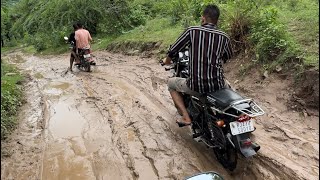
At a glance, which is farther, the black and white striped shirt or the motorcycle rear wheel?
the black and white striped shirt

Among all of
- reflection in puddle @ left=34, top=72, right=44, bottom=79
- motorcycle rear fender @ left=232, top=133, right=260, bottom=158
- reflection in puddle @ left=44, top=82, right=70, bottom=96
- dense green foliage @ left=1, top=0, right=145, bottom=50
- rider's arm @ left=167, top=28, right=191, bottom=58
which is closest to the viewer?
motorcycle rear fender @ left=232, top=133, right=260, bottom=158

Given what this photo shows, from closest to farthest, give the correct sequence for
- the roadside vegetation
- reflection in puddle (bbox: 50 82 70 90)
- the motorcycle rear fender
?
the motorcycle rear fender → the roadside vegetation → reflection in puddle (bbox: 50 82 70 90)

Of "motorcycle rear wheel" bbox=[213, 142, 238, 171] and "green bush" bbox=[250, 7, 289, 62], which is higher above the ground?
"green bush" bbox=[250, 7, 289, 62]

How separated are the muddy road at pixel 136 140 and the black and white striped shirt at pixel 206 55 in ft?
3.57

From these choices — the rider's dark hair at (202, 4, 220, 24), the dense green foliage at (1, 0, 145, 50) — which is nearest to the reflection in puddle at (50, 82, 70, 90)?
the rider's dark hair at (202, 4, 220, 24)

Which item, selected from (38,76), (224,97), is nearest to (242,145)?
(224,97)

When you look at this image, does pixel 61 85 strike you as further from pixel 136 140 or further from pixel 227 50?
pixel 227 50

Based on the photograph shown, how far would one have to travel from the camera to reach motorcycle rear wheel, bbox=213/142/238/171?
470 centimetres

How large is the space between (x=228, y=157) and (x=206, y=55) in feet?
4.56

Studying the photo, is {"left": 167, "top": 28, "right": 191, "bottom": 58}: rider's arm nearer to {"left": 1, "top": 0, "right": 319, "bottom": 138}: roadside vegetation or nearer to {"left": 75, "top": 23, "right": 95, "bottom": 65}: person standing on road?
{"left": 1, "top": 0, "right": 319, "bottom": 138}: roadside vegetation

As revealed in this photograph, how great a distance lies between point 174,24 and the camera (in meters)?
14.4

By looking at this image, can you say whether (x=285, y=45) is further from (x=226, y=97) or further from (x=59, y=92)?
(x=59, y=92)

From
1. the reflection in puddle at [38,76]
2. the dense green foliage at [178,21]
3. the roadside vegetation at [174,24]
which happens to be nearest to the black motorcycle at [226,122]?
the roadside vegetation at [174,24]

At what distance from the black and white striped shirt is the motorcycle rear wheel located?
2.72 ft
